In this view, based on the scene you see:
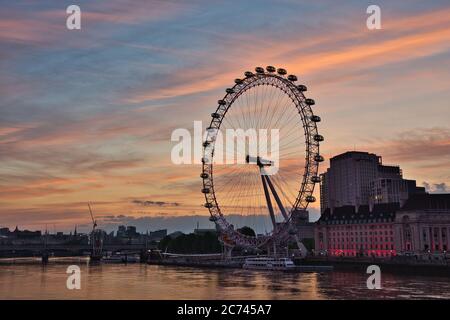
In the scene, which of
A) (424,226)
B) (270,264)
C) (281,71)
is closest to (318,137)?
(281,71)

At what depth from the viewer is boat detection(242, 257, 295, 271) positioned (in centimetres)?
10162

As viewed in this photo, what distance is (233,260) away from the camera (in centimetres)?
13412

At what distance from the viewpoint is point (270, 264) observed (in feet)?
346

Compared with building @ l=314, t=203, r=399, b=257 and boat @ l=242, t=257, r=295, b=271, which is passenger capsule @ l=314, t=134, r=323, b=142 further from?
building @ l=314, t=203, r=399, b=257

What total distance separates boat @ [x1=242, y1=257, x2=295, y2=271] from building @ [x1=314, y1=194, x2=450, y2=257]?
23.6 metres

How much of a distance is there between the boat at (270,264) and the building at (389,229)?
77.3 feet

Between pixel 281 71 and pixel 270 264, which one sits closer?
pixel 281 71

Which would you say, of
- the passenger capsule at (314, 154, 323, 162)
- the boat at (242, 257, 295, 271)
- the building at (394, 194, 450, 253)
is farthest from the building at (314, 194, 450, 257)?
the passenger capsule at (314, 154, 323, 162)

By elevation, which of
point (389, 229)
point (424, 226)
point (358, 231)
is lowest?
point (358, 231)

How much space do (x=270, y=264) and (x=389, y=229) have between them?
40.4 m

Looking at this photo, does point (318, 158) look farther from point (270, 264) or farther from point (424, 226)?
point (424, 226)

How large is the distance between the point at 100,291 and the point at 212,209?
3600cm

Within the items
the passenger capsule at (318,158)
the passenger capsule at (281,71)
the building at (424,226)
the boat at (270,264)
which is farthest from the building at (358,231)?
the passenger capsule at (281,71)

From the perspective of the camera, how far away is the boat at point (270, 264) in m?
102
